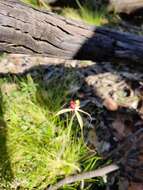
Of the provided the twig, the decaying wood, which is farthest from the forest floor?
the decaying wood

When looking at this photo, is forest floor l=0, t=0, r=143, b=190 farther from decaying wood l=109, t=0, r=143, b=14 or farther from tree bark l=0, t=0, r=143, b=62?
decaying wood l=109, t=0, r=143, b=14

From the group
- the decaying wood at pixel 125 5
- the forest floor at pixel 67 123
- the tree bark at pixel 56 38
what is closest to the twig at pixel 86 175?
the forest floor at pixel 67 123

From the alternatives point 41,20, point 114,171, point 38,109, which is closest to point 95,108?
point 38,109

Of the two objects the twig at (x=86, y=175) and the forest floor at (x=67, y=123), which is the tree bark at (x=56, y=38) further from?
the twig at (x=86, y=175)

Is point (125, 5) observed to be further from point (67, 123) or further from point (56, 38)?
point (56, 38)

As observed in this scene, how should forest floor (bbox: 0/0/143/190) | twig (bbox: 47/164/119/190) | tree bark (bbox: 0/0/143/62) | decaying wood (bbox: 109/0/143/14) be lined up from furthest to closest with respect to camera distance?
decaying wood (bbox: 109/0/143/14)
forest floor (bbox: 0/0/143/190)
twig (bbox: 47/164/119/190)
tree bark (bbox: 0/0/143/62)

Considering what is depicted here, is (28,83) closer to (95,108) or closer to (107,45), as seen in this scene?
(95,108)
